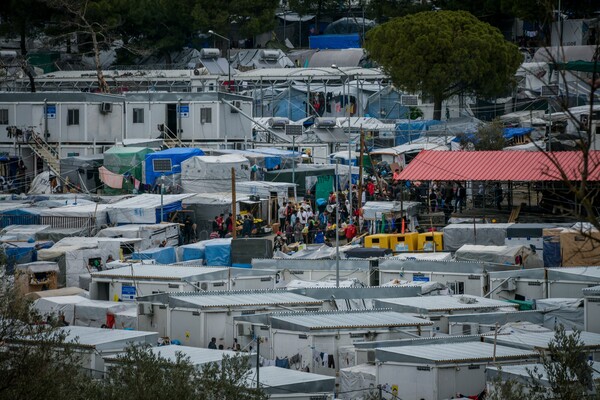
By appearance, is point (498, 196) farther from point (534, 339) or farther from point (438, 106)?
point (438, 106)

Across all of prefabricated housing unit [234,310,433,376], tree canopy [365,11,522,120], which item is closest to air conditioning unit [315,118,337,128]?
tree canopy [365,11,522,120]

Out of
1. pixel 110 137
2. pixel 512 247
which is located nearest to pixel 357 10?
pixel 110 137

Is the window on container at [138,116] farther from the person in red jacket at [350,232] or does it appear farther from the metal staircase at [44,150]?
the person in red jacket at [350,232]

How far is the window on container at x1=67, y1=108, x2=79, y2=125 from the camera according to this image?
52.3 m

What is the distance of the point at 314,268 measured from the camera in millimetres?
30047

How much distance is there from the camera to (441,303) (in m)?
25.4

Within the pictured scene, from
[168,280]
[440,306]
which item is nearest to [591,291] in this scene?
[440,306]

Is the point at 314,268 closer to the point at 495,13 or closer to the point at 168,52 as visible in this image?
the point at 495,13

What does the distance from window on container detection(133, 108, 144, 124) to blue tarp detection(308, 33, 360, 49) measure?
3382cm

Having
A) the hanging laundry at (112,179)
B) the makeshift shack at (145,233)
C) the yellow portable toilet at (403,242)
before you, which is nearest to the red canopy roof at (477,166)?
the yellow portable toilet at (403,242)

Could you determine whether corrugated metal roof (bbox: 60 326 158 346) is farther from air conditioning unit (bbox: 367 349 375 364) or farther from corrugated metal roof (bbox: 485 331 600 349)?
corrugated metal roof (bbox: 485 331 600 349)

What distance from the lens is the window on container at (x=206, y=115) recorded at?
5224 centimetres

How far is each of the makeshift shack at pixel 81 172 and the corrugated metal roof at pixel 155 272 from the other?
1847cm

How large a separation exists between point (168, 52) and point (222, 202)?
144 feet
